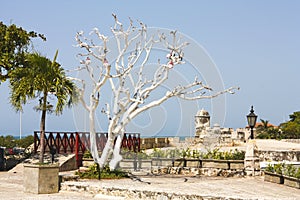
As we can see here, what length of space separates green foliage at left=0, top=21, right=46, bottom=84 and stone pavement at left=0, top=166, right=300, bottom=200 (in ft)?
21.1

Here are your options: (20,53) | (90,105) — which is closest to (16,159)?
(20,53)

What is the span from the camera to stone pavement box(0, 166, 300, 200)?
1238cm

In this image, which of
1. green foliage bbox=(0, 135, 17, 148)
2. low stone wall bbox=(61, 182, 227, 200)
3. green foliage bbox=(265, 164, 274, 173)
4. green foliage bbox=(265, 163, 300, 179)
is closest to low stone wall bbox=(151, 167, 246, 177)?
green foliage bbox=(265, 164, 274, 173)

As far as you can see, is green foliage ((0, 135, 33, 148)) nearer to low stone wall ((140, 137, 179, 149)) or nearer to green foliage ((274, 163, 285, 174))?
low stone wall ((140, 137, 179, 149))

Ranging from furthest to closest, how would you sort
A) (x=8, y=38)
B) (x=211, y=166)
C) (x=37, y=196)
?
(x=8, y=38)
(x=211, y=166)
(x=37, y=196)

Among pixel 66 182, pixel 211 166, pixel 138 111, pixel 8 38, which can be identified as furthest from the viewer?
pixel 8 38

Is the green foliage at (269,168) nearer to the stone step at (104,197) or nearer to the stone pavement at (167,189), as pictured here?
the stone pavement at (167,189)

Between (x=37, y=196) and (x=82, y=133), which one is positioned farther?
(x=82, y=133)

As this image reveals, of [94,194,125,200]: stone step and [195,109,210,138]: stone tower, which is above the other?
[195,109,210,138]: stone tower

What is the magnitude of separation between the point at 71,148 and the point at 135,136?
602 centimetres

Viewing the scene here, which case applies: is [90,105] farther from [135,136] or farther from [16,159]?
[135,136]

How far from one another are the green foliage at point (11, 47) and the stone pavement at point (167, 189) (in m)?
6.44

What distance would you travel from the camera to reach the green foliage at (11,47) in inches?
821

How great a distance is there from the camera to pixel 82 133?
69.0 feet
